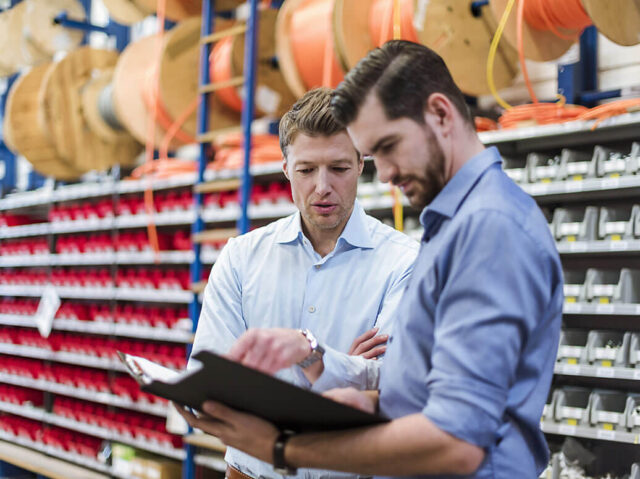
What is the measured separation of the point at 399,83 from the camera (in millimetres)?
1256

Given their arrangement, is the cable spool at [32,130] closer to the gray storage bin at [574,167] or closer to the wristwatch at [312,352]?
the gray storage bin at [574,167]

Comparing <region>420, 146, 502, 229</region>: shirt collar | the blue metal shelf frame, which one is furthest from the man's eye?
the blue metal shelf frame

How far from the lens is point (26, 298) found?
24.5 ft

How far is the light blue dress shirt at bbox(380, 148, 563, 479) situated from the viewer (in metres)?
1.14

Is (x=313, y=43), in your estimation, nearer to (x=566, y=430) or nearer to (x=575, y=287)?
(x=575, y=287)

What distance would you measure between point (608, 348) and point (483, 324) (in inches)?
88.7

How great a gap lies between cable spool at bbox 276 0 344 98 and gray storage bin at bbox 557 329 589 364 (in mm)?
1708

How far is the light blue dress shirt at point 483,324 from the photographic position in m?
1.14

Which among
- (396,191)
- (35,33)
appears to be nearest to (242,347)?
(396,191)

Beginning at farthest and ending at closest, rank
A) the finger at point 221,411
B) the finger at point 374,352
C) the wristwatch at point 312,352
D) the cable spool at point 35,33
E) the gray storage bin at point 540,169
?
the cable spool at point 35,33
the gray storage bin at point 540,169
the finger at point 374,352
the wristwatch at point 312,352
the finger at point 221,411

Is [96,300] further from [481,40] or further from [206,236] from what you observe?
[481,40]

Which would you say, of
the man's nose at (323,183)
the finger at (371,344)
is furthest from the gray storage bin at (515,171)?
the finger at (371,344)

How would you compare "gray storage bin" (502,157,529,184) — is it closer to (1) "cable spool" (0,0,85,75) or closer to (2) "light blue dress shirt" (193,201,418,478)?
(2) "light blue dress shirt" (193,201,418,478)

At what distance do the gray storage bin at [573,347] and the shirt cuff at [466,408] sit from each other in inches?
88.2
